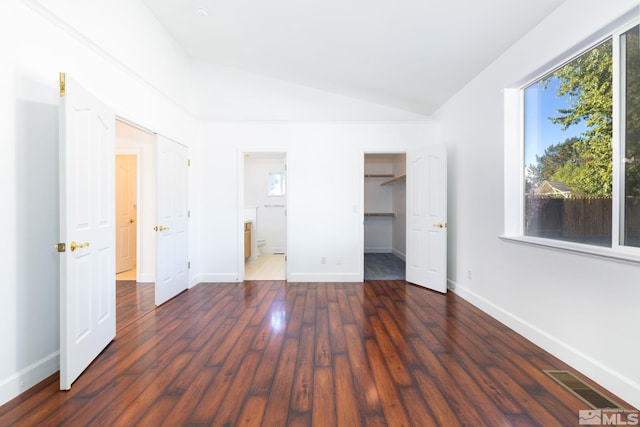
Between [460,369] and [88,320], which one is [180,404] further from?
[460,369]

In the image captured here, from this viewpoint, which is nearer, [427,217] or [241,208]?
[427,217]

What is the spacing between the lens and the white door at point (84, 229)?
177 centimetres

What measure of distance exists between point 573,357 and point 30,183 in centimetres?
403

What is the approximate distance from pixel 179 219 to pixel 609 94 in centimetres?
448

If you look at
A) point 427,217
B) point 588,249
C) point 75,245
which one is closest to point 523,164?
point 588,249

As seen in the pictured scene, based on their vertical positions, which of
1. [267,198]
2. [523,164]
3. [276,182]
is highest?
[276,182]

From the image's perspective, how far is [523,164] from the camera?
2.70m

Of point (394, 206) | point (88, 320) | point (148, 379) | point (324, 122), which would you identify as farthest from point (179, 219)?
point (394, 206)

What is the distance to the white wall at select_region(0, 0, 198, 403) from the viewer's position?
1.66m

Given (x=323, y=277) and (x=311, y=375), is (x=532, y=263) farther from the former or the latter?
(x=323, y=277)

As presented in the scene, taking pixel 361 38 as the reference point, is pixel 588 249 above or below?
below

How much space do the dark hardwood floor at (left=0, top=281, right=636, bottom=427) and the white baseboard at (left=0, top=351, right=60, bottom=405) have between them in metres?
0.05

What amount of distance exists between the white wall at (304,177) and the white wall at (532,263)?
118 cm

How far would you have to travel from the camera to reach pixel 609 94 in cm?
186
